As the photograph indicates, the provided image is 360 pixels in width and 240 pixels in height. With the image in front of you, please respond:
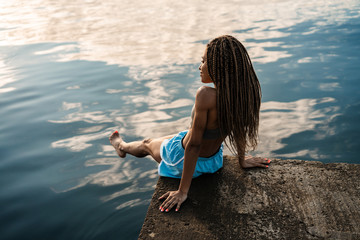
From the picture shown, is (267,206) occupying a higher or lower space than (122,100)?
higher

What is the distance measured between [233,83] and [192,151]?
68cm

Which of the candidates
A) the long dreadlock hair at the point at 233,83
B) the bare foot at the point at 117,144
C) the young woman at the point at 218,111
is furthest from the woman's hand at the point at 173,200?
the bare foot at the point at 117,144

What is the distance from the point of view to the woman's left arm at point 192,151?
114 inches

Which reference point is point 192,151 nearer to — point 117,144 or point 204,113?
point 204,113

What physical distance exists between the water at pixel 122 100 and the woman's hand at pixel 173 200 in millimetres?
1069

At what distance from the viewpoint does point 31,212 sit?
13.9 feet

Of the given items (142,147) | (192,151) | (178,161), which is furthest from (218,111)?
(142,147)

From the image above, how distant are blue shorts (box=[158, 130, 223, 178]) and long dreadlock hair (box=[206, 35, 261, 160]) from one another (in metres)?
0.46

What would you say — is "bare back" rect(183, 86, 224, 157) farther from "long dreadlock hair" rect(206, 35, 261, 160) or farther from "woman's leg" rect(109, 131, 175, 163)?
"woman's leg" rect(109, 131, 175, 163)

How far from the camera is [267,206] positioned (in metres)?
3.09

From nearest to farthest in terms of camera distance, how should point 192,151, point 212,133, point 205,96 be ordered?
point 205,96 → point 192,151 → point 212,133

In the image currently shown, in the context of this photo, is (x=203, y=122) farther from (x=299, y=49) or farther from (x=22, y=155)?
(x=299, y=49)

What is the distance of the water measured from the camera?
444 cm

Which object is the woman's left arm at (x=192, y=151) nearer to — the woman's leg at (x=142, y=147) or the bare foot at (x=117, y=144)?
the woman's leg at (x=142, y=147)
